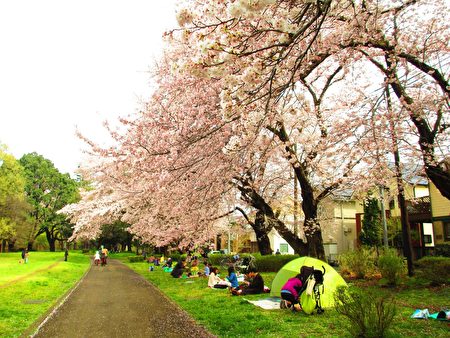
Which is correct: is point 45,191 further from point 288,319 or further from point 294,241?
point 288,319

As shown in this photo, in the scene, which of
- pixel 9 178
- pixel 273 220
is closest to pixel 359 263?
pixel 273 220

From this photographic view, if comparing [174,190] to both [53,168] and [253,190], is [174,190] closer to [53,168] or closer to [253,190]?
[253,190]

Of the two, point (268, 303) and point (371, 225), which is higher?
point (371, 225)

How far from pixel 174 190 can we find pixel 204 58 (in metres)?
5.44

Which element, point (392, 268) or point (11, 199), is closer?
point (392, 268)

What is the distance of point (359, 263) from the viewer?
16.2 meters

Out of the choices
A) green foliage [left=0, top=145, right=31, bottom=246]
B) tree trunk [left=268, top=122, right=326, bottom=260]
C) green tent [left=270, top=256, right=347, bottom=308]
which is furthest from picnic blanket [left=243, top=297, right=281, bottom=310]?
green foliage [left=0, top=145, right=31, bottom=246]

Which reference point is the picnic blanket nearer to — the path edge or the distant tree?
the path edge

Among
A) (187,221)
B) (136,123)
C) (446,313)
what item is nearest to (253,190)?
(187,221)

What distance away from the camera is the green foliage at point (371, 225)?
2972 cm

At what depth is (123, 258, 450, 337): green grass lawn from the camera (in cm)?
725

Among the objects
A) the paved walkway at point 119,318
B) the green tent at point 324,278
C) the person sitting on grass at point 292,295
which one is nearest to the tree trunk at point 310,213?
the green tent at point 324,278

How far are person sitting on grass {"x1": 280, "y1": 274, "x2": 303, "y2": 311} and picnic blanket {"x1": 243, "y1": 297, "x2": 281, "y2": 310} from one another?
0.36 metres

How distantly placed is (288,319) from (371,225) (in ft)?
78.6
